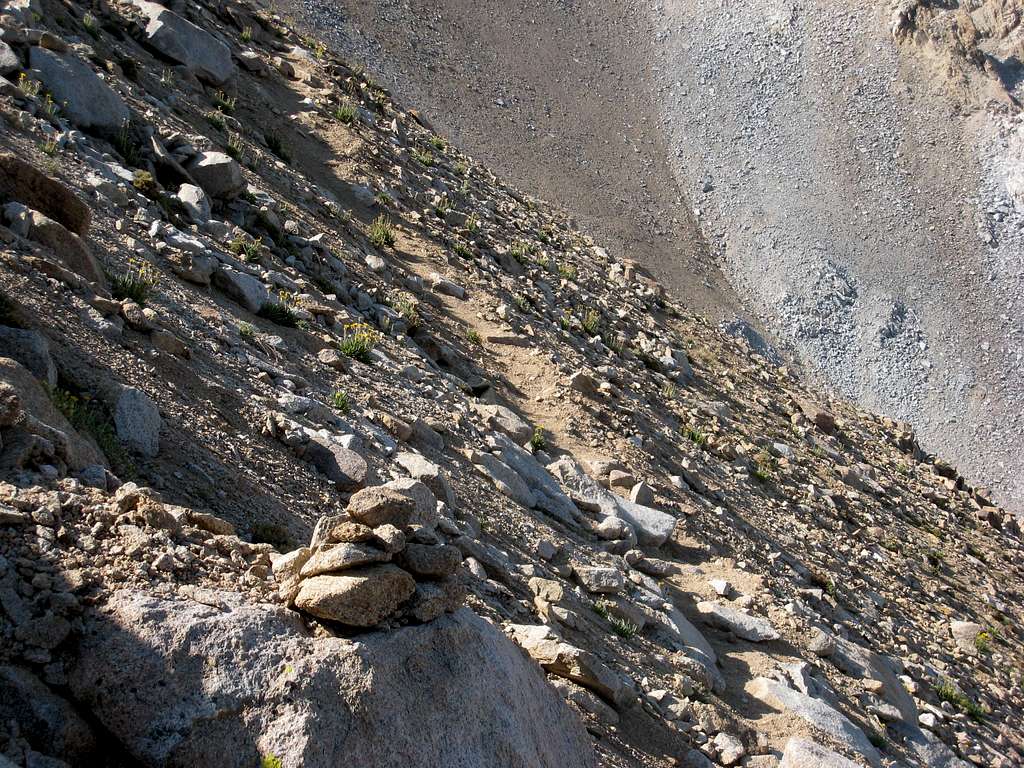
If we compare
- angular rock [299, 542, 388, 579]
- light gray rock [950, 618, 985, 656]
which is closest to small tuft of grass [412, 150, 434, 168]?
light gray rock [950, 618, 985, 656]

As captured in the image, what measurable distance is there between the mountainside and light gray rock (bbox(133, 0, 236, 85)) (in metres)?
12.6

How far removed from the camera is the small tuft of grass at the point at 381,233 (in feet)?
45.9

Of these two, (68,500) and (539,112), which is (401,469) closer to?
(68,500)

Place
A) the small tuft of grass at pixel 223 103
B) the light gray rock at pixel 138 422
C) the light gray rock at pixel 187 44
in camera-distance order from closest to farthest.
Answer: the light gray rock at pixel 138 422 → the small tuft of grass at pixel 223 103 → the light gray rock at pixel 187 44

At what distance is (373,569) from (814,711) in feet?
18.1

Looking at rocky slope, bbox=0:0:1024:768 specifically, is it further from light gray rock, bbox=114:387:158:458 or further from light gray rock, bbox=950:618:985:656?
light gray rock, bbox=950:618:985:656

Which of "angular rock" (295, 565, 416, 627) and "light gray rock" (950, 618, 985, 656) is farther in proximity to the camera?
"light gray rock" (950, 618, 985, 656)

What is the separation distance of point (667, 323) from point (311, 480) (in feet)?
49.6

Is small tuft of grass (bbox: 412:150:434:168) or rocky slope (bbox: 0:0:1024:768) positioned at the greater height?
small tuft of grass (bbox: 412:150:434:168)

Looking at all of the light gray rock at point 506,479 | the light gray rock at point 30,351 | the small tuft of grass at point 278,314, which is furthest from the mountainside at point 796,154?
the light gray rock at point 30,351

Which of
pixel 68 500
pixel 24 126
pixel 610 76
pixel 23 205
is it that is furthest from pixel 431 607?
pixel 610 76

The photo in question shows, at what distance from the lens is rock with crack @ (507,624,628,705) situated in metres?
6.05

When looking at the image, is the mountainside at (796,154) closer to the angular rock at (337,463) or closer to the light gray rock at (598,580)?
the light gray rock at (598,580)

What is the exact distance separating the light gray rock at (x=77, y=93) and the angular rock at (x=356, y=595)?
8.56 m
